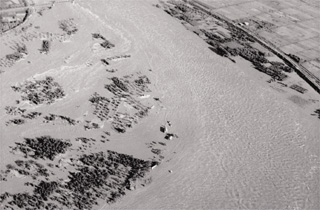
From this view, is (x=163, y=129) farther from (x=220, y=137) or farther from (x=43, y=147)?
(x=43, y=147)

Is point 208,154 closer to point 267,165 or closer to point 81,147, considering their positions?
point 267,165

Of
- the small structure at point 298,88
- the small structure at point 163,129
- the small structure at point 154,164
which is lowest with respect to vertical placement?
the small structure at point 154,164

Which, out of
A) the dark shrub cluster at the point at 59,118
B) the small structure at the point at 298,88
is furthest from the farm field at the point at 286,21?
the dark shrub cluster at the point at 59,118

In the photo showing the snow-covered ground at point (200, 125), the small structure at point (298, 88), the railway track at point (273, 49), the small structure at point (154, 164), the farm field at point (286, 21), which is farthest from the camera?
the farm field at point (286, 21)

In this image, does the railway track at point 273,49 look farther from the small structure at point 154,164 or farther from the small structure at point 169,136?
the small structure at point 154,164

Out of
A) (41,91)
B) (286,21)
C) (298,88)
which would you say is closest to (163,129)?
(41,91)

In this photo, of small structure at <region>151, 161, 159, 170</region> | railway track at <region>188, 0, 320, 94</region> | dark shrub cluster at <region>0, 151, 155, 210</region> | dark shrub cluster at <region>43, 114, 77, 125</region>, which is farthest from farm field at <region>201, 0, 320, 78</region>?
dark shrub cluster at <region>43, 114, 77, 125</region>

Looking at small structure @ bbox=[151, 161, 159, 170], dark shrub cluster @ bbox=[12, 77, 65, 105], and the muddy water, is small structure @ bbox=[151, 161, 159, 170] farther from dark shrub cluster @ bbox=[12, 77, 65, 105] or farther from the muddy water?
dark shrub cluster @ bbox=[12, 77, 65, 105]

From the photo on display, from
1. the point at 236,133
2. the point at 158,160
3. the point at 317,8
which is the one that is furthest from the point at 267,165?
the point at 317,8

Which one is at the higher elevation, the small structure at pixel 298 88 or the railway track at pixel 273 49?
the railway track at pixel 273 49
